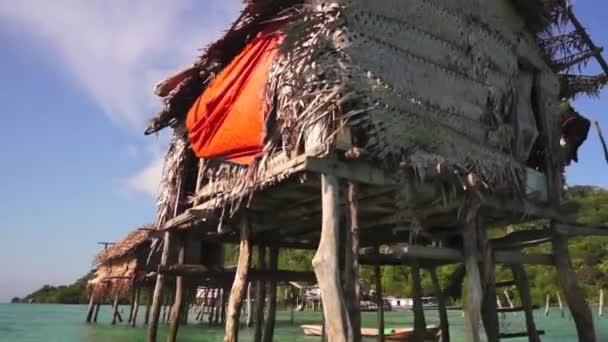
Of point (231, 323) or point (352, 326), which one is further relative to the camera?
point (231, 323)

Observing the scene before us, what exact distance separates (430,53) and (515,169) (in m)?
1.71

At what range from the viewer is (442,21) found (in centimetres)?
648

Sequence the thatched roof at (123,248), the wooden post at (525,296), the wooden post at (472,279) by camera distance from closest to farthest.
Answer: the wooden post at (472,279), the wooden post at (525,296), the thatched roof at (123,248)

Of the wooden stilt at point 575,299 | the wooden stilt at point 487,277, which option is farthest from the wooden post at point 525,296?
the wooden stilt at point 487,277

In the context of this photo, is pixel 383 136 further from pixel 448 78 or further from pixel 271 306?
pixel 271 306

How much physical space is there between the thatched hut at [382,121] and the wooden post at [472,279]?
19 millimetres

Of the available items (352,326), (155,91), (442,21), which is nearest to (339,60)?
(442,21)

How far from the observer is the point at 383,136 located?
5.46m

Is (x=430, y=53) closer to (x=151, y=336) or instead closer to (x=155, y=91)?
(x=155, y=91)

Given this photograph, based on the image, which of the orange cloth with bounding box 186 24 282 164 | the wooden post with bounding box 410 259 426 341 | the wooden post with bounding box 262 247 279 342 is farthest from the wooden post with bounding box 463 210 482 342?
the wooden post with bounding box 262 247 279 342

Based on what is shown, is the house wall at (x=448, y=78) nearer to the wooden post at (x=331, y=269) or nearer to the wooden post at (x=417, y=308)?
the wooden post at (x=331, y=269)

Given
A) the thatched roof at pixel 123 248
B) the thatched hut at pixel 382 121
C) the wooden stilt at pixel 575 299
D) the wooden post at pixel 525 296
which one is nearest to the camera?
the thatched hut at pixel 382 121

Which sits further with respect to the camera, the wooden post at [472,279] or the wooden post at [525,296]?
the wooden post at [525,296]

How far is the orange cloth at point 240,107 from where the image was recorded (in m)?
6.18
